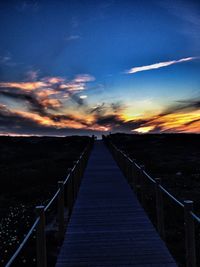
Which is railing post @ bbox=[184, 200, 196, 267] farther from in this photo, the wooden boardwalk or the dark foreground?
the dark foreground

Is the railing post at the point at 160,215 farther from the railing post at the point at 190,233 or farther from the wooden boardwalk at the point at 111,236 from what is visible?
the railing post at the point at 190,233

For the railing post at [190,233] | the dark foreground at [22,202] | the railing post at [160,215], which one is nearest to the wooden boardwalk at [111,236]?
the railing post at [160,215]

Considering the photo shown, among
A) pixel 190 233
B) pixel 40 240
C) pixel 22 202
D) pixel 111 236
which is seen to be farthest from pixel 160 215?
pixel 22 202

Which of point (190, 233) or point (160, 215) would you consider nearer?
point (190, 233)

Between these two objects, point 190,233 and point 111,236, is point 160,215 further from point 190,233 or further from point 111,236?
point 190,233

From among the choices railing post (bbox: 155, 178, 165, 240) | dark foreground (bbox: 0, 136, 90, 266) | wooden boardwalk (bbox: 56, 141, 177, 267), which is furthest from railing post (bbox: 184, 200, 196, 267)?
dark foreground (bbox: 0, 136, 90, 266)

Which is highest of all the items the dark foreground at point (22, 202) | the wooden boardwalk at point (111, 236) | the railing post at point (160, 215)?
the railing post at point (160, 215)

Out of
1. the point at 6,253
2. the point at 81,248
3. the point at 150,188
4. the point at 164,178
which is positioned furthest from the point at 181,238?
the point at 164,178

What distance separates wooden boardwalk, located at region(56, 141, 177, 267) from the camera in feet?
22.9

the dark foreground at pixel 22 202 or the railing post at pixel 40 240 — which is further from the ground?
the railing post at pixel 40 240

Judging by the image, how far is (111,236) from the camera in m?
8.47

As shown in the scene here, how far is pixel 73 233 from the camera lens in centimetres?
883

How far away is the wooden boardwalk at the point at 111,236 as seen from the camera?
6.97 meters

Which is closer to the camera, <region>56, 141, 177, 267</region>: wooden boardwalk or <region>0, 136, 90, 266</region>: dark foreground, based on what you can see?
<region>56, 141, 177, 267</region>: wooden boardwalk
